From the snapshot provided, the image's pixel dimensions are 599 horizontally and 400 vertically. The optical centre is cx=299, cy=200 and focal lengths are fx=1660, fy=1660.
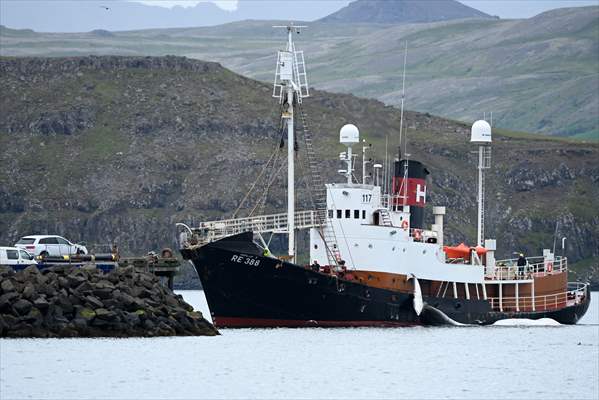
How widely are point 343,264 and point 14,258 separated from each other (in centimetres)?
1563

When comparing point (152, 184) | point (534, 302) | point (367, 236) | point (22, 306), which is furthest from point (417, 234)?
point (152, 184)

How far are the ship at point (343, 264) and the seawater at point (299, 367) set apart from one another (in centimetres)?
144

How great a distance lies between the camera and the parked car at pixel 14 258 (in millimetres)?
72375

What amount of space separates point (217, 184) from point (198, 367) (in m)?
127

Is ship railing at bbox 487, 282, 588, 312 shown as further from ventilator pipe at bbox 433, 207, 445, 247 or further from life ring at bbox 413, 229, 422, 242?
life ring at bbox 413, 229, 422, 242

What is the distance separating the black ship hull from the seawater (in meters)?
1.00

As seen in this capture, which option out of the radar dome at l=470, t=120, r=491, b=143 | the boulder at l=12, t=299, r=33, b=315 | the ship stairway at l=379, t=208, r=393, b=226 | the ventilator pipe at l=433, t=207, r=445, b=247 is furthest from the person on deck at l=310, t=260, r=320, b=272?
the radar dome at l=470, t=120, r=491, b=143

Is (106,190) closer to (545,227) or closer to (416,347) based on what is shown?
(545,227)

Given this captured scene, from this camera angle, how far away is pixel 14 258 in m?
73.3

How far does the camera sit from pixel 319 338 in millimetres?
73000

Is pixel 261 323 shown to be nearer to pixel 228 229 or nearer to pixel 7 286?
pixel 228 229

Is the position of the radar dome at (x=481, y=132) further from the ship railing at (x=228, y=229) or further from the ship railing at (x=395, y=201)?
the ship railing at (x=228, y=229)

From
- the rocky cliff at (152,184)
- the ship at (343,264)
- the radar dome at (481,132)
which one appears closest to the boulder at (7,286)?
the ship at (343,264)

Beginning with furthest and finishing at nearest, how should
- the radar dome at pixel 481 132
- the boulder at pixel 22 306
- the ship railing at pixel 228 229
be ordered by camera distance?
the radar dome at pixel 481 132
the ship railing at pixel 228 229
the boulder at pixel 22 306
